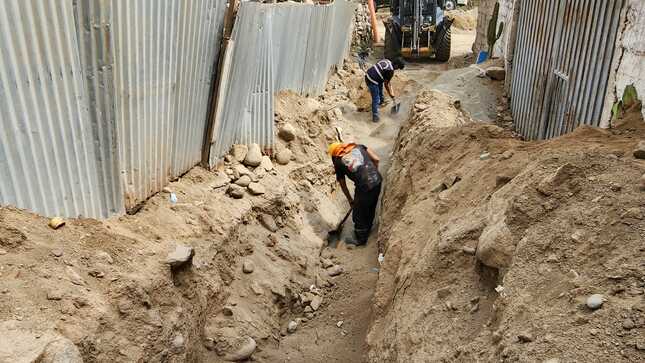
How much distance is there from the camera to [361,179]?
6809 millimetres

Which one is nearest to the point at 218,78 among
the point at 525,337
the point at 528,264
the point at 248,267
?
the point at 248,267

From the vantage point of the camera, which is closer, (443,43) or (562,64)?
(562,64)

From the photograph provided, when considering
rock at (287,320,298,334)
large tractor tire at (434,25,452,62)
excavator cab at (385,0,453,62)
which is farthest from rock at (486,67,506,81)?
rock at (287,320,298,334)

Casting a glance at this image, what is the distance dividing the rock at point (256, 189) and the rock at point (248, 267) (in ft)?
3.39

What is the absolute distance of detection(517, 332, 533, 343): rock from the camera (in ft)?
7.61

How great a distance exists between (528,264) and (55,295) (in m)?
2.73

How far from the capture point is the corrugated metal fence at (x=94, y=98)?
3.28m

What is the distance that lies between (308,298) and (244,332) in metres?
1.14

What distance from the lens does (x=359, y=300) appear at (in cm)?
534

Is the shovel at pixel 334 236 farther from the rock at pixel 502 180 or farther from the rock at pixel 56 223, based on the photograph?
the rock at pixel 56 223

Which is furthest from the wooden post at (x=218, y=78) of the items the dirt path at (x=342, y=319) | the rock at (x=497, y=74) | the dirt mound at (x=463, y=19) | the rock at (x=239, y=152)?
the dirt mound at (x=463, y=19)

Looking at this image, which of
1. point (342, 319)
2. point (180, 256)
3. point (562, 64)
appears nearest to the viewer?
point (180, 256)

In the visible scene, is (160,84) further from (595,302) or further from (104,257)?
(595,302)

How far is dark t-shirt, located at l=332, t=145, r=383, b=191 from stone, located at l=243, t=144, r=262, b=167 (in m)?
1.04
